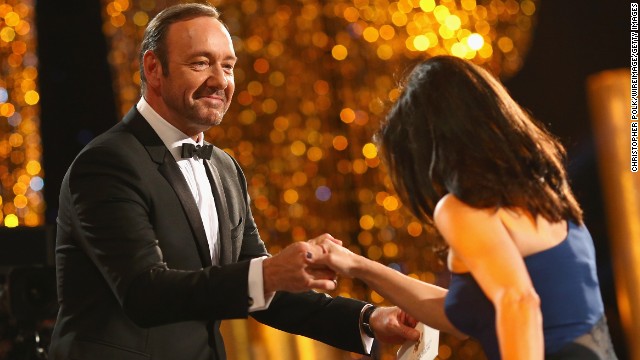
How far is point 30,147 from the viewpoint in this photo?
3.99m

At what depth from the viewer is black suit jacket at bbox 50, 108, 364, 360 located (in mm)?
1821

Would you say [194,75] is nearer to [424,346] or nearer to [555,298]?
[424,346]

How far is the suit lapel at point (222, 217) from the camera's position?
2119mm

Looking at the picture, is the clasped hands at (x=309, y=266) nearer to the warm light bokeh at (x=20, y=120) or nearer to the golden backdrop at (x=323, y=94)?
the golden backdrop at (x=323, y=94)

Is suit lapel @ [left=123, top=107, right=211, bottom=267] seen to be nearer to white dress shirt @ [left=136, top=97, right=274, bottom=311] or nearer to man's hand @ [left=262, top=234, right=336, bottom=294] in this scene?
white dress shirt @ [left=136, top=97, right=274, bottom=311]

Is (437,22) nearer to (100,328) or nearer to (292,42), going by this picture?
(292,42)

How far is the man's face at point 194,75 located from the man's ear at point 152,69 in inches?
0.9

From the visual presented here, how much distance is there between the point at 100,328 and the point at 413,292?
0.69 meters

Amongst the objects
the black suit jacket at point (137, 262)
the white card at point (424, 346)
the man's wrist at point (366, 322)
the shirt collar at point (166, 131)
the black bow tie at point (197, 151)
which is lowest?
the man's wrist at point (366, 322)

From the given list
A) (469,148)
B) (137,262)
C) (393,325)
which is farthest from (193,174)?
(469,148)

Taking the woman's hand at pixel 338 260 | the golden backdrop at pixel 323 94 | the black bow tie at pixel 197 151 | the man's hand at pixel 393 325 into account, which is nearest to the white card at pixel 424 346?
the man's hand at pixel 393 325

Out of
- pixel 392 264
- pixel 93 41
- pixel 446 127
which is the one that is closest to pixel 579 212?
pixel 446 127

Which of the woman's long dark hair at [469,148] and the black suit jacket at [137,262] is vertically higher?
the woman's long dark hair at [469,148]

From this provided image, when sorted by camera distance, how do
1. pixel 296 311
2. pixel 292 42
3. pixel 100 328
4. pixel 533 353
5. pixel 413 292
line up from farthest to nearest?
1. pixel 292 42
2. pixel 296 311
3. pixel 100 328
4. pixel 413 292
5. pixel 533 353
